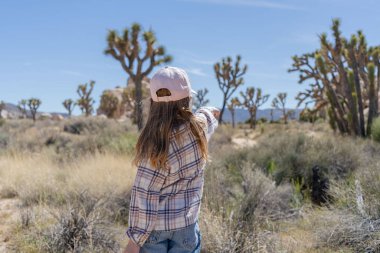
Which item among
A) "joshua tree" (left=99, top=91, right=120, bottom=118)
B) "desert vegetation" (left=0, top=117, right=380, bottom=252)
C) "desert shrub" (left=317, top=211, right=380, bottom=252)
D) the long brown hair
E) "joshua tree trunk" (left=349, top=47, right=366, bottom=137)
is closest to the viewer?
the long brown hair

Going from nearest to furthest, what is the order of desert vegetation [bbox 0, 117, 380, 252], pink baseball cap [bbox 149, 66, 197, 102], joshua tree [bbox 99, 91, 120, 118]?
1. pink baseball cap [bbox 149, 66, 197, 102]
2. desert vegetation [bbox 0, 117, 380, 252]
3. joshua tree [bbox 99, 91, 120, 118]

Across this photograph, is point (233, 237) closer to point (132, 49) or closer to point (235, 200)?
point (235, 200)

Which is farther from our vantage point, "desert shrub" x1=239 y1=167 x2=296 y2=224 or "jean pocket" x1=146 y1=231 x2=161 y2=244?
"desert shrub" x1=239 y1=167 x2=296 y2=224

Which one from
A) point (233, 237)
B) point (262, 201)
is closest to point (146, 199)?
point (233, 237)

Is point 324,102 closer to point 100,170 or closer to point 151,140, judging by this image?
point 100,170

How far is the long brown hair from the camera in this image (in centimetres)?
207

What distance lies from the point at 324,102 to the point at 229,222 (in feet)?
72.8

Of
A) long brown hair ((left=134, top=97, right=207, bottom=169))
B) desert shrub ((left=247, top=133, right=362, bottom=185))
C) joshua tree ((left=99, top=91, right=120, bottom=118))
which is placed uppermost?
joshua tree ((left=99, top=91, right=120, bottom=118))

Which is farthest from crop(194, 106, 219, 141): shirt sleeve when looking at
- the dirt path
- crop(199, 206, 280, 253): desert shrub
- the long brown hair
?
the dirt path

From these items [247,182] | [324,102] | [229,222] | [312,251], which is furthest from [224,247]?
[324,102]

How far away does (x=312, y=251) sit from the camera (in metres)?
4.07

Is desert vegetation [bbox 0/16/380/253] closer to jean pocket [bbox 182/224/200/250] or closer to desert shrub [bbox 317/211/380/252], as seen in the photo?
desert shrub [bbox 317/211/380/252]

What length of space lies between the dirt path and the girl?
9.05ft

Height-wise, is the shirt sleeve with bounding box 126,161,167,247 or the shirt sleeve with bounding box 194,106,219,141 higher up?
the shirt sleeve with bounding box 194,106,219,141
